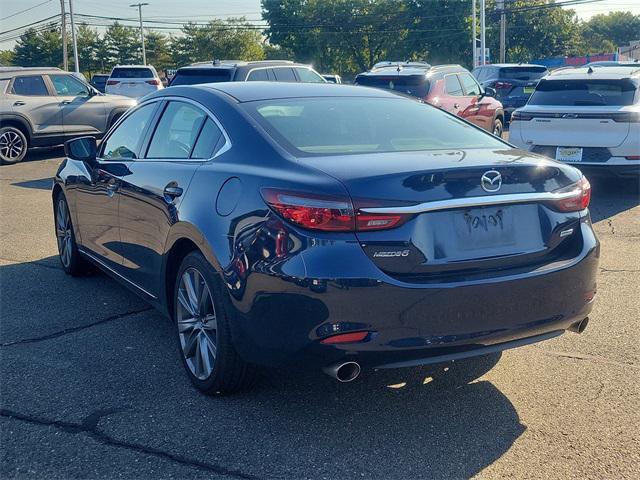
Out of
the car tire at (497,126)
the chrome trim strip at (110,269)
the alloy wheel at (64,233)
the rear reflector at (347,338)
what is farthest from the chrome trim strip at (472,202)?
the car tire at (497,126)

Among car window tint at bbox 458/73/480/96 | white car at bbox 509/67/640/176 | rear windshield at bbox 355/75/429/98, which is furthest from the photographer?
car window tint at bbox 458/73/480/96

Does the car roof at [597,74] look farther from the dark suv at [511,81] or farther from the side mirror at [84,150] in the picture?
the dark suv at [511,81]

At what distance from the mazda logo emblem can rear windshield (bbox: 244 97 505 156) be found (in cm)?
56

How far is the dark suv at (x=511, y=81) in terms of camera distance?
839 inches

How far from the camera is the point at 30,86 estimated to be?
1594 centimetres

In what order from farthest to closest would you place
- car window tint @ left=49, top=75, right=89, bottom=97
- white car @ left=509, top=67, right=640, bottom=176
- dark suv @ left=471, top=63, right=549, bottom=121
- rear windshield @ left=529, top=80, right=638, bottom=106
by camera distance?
dark suv @ left=471, top=63, right=549, bottom=121
car window tint @ left=49, top=75, right=89, bottom=97
rear windshield @ left=529, top=80, right=638, bottom=106
white car @ left=509, top=67, right=640, bottom=176

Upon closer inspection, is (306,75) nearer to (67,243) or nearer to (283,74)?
(283,74)

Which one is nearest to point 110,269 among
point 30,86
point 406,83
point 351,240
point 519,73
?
point 351,240

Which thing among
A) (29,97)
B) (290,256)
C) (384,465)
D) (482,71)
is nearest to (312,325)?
(290,256)

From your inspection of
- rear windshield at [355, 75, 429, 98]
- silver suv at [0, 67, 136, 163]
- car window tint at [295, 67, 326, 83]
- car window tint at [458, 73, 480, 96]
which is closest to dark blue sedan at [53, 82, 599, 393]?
rear windshield at [355, 75, 429, 98]

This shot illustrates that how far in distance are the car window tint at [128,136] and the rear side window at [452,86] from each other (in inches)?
359

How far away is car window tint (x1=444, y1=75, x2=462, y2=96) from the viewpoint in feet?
45.8

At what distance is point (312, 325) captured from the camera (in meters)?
3.38

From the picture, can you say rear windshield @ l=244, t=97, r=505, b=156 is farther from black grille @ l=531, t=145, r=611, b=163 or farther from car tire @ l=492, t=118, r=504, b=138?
car tire @ l=492, t=118, r=504, b=138
